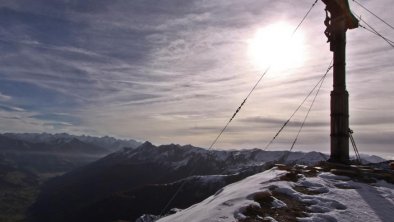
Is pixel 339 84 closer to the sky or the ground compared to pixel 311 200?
closer to the sky

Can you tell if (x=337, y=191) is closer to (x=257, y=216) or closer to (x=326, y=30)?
(x=257, y=216)

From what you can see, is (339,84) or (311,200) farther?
(339,84)

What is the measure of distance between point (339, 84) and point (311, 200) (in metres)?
10.9

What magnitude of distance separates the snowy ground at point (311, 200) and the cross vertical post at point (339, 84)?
5523mm

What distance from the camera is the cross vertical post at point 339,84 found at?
981 inches

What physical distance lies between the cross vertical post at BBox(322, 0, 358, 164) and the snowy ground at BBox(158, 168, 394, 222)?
18.1 ft

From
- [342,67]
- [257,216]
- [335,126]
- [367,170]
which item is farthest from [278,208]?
[342,67]

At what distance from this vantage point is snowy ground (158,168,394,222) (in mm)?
14633

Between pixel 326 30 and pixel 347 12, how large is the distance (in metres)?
1.66

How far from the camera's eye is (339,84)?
25.0 meters

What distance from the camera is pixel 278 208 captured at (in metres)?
15.5

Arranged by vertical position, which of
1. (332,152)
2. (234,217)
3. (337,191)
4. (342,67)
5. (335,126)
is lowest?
(234,217)

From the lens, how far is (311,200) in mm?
16453

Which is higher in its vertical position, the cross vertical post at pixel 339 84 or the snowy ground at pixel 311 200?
the cross vertical post at pixel 339 84
